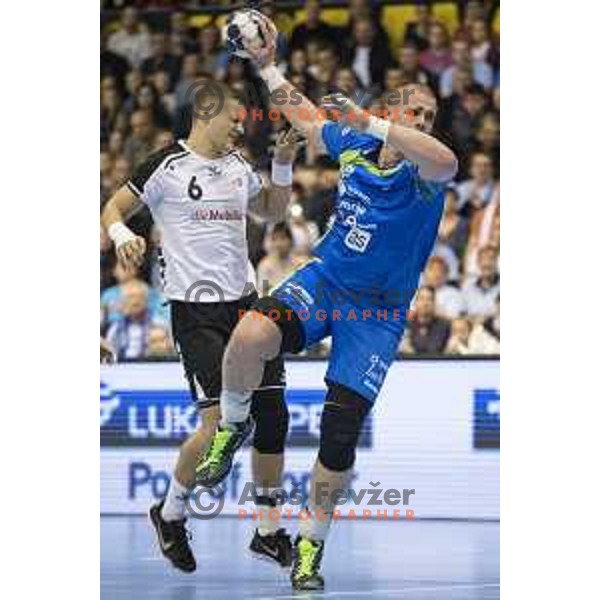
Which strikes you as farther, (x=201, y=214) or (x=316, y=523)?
(x=201, y=214)

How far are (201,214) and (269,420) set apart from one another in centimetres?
127

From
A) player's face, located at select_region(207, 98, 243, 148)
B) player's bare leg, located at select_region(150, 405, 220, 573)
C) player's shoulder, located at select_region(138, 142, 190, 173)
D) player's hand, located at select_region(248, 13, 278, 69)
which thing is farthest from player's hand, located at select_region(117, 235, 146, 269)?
player's bare leg, located at select_region(150, 405, 220, 573)

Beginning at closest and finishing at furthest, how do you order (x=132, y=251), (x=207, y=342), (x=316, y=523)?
(x=132, y=251), (x=316, y=523), (x=207, y=342)

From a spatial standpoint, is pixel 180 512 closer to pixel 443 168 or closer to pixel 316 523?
pixel 316 523

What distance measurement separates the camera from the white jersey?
35.5ft

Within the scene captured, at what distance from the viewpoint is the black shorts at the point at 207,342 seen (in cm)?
1062

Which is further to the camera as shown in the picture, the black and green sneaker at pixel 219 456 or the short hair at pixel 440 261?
the short hair at pixel 440 261

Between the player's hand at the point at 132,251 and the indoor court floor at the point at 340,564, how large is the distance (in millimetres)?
A: 1862

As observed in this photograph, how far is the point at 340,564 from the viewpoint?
11.8 meters

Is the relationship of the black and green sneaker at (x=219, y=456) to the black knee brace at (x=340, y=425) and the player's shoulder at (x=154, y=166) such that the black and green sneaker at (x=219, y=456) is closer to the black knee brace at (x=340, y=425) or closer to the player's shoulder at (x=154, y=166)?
the black knee brace at (x=340, y=425)

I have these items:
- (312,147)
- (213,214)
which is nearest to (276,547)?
(213,214)

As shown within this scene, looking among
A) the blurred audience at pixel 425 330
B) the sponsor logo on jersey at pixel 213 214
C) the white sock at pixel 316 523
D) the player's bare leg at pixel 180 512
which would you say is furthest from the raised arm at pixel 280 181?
the blurred audience at pixel 425 330

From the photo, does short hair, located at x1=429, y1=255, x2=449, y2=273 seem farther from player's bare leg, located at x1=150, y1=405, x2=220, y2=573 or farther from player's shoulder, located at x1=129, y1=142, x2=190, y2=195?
player's bare leg, located at x1=150, y1=405, x2=220, y2=573
